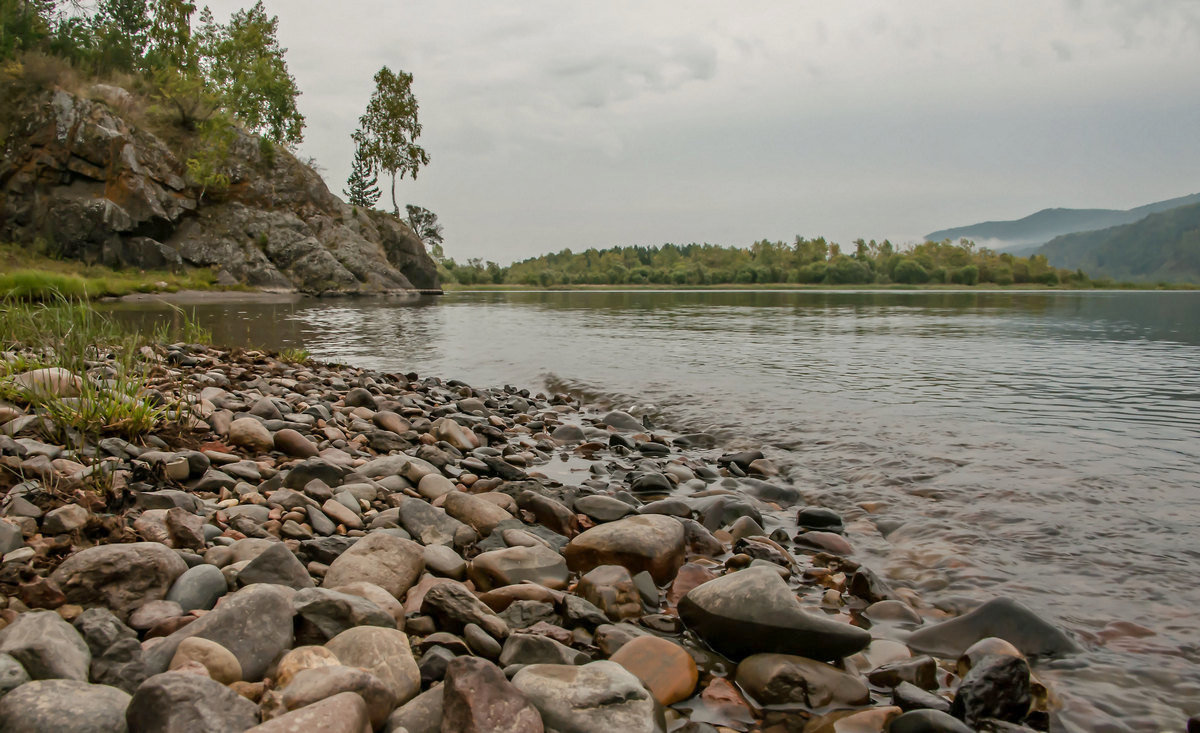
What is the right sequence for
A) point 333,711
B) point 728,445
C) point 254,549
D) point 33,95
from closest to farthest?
point 333,711 → point 254,549 → point 728,445 → point 33,95

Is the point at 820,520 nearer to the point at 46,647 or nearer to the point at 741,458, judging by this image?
the point at 741,458

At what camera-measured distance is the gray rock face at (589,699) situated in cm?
243

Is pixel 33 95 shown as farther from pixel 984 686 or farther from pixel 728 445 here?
pixel 984 686

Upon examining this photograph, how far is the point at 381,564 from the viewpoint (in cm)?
343

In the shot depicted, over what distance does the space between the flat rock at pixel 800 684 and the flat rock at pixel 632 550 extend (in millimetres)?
1104

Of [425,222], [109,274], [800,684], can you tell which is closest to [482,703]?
[800,684]

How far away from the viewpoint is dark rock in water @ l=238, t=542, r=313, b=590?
10.0 ft

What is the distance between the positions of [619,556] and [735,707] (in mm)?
1350

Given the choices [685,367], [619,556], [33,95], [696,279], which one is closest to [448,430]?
[619,556]

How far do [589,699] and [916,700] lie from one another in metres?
1.42

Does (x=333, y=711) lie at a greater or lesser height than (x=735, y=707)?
greater

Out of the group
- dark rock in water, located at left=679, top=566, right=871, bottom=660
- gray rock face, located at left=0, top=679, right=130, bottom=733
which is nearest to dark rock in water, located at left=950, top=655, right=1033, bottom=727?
dark rock in water, located at left=679, top=566, right=871, bottom=660

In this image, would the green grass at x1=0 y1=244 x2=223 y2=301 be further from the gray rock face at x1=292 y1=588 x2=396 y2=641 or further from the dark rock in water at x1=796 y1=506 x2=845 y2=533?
the dark rock in water at x1=796 y1=506 x2=845 y2=533

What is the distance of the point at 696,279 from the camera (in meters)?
129
